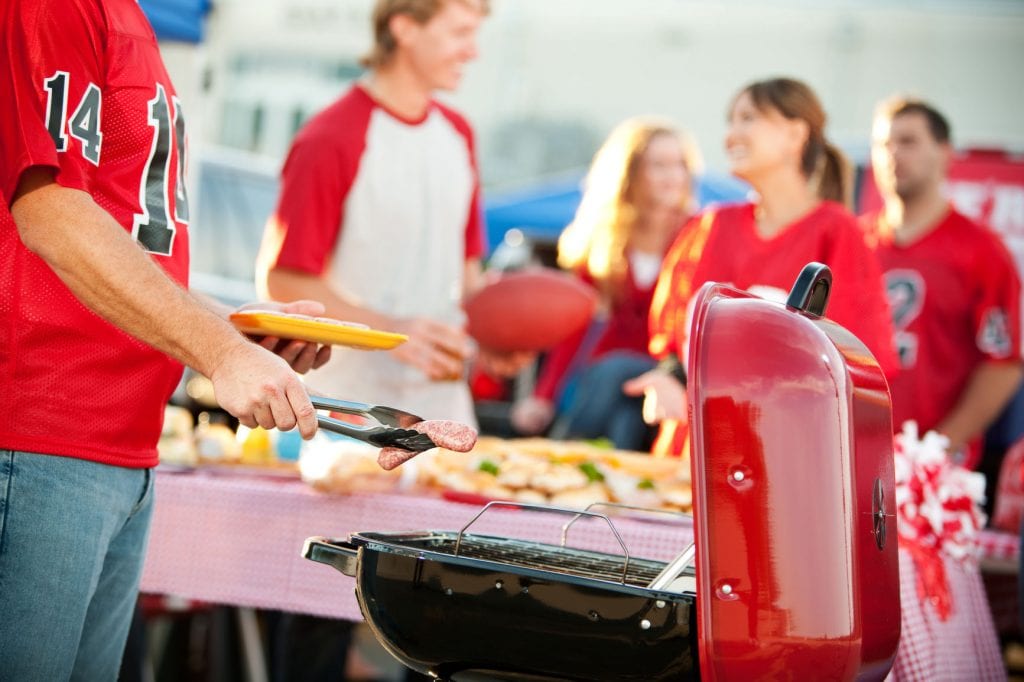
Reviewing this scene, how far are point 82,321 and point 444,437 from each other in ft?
1.67

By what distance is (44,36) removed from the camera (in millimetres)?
1549

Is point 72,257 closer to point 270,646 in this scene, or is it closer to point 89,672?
point 89,672

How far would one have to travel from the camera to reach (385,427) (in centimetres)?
152

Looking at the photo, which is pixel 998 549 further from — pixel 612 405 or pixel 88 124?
pixel 88 124

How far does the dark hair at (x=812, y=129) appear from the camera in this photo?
328 centimetres

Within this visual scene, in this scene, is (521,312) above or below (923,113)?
below

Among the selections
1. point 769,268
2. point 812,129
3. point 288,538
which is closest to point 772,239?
point 769,268

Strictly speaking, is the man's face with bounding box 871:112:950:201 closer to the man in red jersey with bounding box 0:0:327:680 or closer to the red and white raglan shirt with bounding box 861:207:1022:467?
the red and white raglan shirt with bounding box 861:207:1022:467

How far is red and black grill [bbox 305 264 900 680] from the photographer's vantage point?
1.39m

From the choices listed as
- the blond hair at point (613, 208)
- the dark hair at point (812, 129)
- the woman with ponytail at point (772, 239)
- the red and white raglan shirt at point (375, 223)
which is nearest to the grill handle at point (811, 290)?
the woman with ponytail at point (772, 239)

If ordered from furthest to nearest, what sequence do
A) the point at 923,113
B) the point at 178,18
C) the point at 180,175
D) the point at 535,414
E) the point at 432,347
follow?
the point at 923,113 < the point at 535,414 < the point at 178,18 < the point at 432,347 < the point at 180,175

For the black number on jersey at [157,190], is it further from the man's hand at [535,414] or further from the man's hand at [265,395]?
the man's hand at [535,414]

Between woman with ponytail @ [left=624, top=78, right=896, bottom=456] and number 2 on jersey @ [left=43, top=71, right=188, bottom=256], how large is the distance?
57.9 inches

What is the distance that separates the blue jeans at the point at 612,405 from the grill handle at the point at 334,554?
2.53 metres
